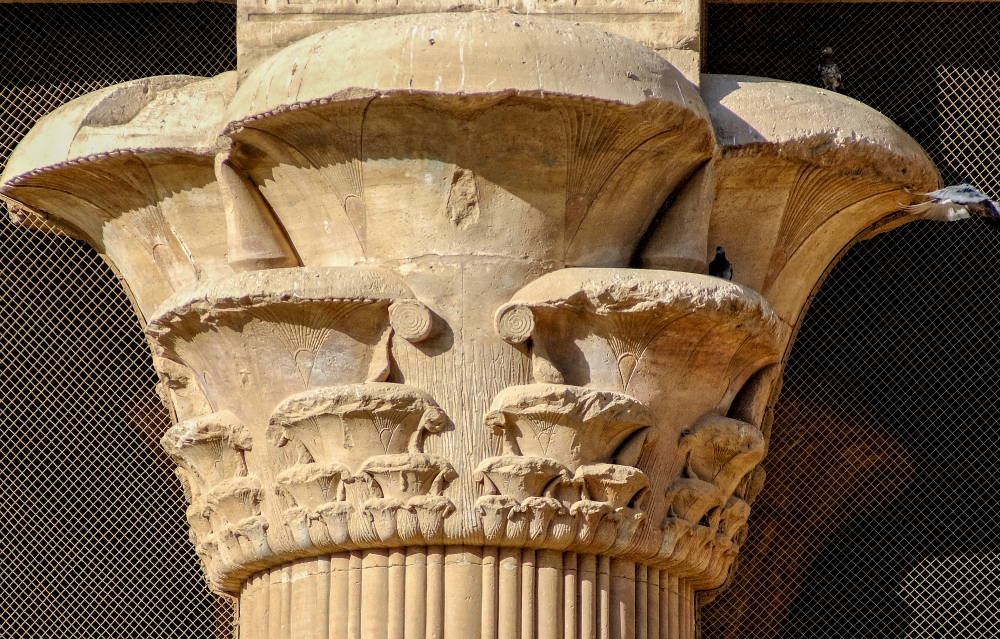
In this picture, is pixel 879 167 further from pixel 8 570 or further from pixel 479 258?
pixel 8 570

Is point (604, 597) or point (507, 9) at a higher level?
point (507, 9)

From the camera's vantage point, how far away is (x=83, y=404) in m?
10.1

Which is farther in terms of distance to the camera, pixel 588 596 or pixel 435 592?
pixel 588 596

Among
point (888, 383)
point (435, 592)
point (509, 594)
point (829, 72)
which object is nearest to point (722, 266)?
point (509, 594)

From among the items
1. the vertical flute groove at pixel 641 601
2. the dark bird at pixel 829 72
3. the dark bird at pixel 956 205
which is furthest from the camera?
the dark bird at pixel 829 72

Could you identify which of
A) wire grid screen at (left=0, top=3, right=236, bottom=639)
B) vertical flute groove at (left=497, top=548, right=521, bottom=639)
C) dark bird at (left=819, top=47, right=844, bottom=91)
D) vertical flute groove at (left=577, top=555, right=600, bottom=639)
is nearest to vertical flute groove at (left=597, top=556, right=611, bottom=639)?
vertical flute groove at (left=577, top=555, right=600, bottom=639)

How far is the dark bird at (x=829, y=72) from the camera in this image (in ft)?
31.9

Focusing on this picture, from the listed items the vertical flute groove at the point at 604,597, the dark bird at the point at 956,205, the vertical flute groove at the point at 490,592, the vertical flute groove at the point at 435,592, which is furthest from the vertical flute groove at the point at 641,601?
the dark bird at the point at 956,205

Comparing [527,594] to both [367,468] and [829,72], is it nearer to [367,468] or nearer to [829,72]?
[367,468]

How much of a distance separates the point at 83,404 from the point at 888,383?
4.01 m

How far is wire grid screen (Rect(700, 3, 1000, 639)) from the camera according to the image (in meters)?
9.80

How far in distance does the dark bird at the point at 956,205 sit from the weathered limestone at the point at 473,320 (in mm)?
355

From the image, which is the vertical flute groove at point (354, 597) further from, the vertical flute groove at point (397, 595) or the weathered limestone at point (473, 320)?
the vertical flute groove at point (397, 595)

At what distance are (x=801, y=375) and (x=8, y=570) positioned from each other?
4057 mm
